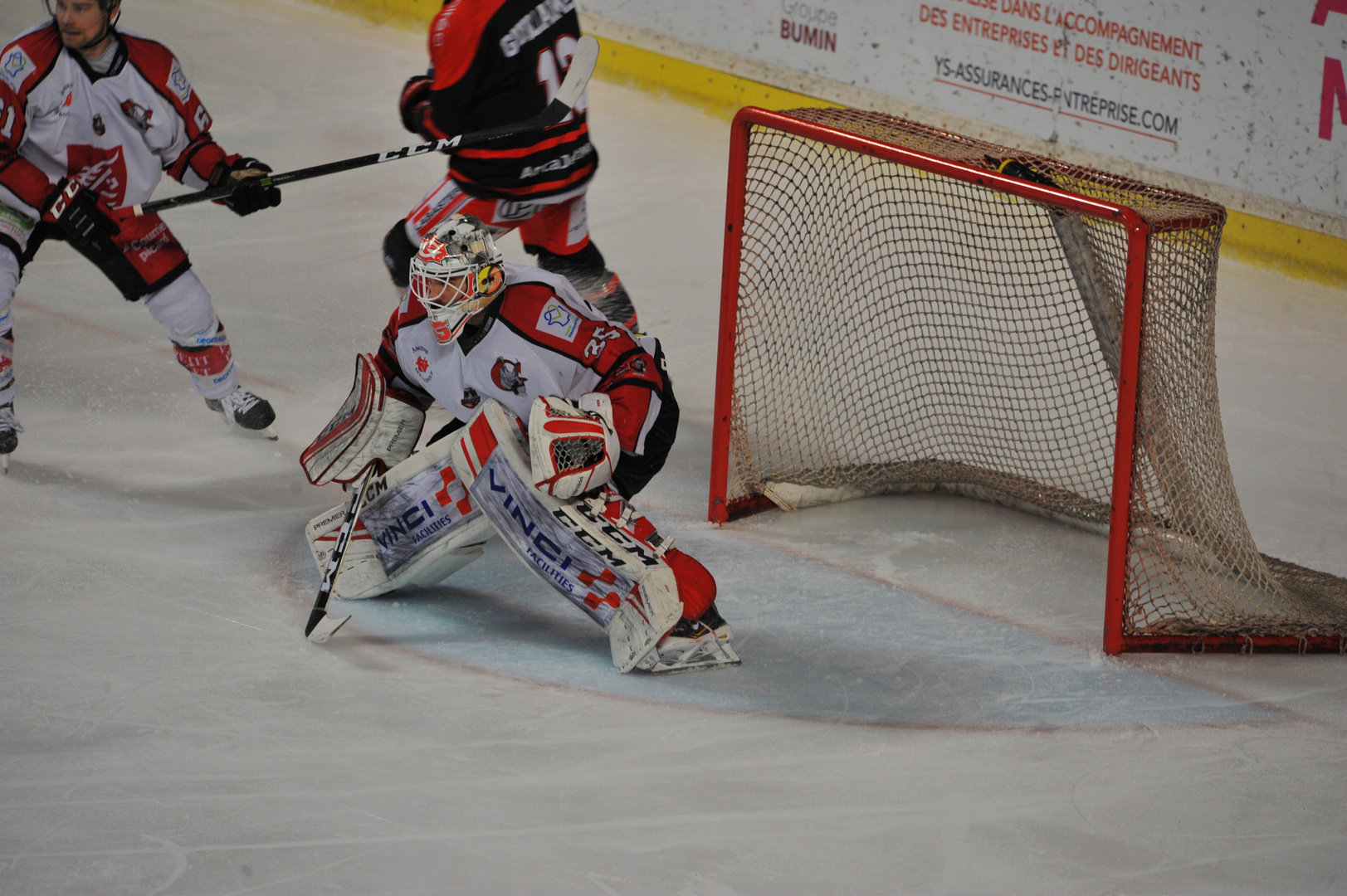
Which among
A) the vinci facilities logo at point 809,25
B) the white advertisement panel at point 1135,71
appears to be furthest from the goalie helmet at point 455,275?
the vinci facilities logo at point 809,25

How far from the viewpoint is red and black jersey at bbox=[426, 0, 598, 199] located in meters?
4.27

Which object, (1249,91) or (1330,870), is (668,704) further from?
(1249,91)

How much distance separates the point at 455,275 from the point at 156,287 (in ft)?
4.72

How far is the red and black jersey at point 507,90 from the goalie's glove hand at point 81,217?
0.91 m

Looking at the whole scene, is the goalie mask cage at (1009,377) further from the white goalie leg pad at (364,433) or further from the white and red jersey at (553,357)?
the white goalie leg pad at (364,433)

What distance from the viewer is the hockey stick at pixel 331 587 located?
138 inches

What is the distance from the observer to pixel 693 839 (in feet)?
9.29

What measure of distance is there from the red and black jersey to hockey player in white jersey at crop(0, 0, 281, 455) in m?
0.54

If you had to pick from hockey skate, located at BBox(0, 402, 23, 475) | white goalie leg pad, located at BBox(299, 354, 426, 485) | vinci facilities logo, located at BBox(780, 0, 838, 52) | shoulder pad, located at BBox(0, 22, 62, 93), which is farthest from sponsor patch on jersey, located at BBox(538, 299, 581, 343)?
vinci facilities logo, located at BBox(780, 0, 838, 52)

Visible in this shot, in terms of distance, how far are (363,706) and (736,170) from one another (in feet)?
5.61

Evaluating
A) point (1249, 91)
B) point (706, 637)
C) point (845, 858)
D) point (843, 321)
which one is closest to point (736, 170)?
point (843, 321)

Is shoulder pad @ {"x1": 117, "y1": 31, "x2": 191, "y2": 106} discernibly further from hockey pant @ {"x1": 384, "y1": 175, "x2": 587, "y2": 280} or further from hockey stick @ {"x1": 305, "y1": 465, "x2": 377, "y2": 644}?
hockey stick @ {"x1": 305, "y1": 465, "x2": 377, "y2": 644}

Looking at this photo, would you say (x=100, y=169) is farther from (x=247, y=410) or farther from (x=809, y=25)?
(x=809, y=25)

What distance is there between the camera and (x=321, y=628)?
3.50 m
